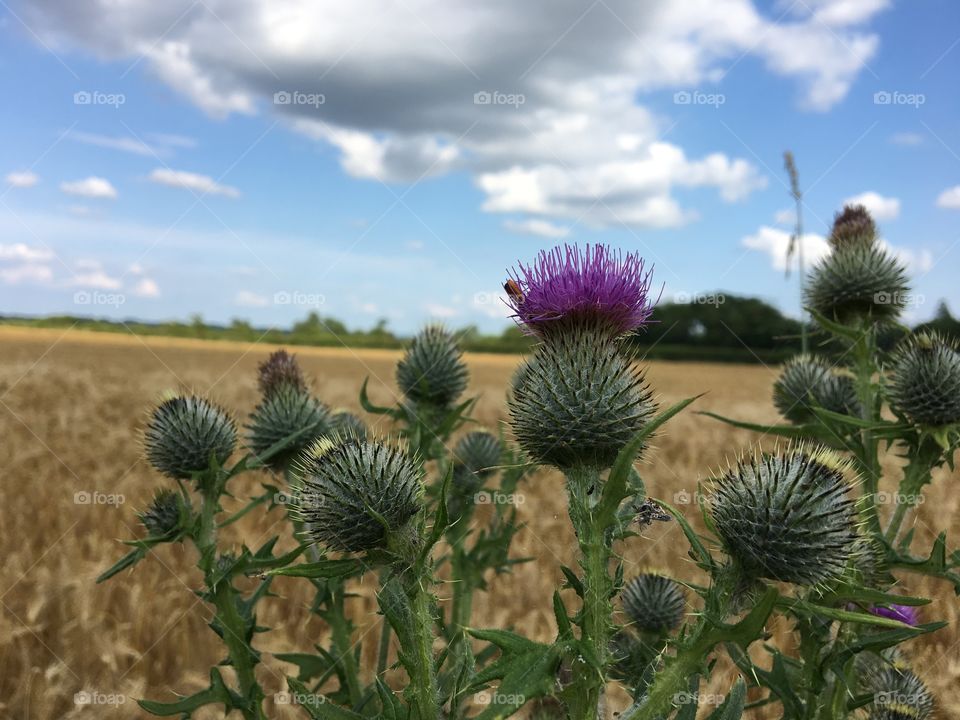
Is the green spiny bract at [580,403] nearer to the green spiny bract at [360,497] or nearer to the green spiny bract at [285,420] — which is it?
the green spiny bract at [360,497]

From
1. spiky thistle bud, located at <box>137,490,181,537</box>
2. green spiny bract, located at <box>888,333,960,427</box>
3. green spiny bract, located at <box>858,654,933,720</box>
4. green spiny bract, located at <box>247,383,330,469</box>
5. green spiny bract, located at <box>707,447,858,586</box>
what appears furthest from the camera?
green spiny bract, located at <box>247,383,330,469</box>

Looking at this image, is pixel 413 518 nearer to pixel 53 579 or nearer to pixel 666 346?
pixel 53 579

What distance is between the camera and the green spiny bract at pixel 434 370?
19.9ft

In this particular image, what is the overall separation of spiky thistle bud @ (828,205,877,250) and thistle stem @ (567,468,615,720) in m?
5.14

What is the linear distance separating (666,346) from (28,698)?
78.8 m

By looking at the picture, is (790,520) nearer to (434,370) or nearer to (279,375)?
(434,370)

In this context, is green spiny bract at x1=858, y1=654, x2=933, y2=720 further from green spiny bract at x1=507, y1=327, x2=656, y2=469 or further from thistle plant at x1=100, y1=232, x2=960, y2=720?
green spiny bract at x1=507, y1=327, x2=656, y2=469

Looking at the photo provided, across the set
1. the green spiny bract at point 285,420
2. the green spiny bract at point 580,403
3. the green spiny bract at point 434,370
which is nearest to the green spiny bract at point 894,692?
the green spiny bract at point 580,403

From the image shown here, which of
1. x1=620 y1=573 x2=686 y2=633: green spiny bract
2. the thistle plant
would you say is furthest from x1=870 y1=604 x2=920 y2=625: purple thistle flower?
x1=620 y1=573 x2=686 y2=633: green spiny bract

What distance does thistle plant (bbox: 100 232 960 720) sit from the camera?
2.60 meters

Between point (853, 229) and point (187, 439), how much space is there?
6.25 meters

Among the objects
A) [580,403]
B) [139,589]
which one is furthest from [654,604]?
[139,589]

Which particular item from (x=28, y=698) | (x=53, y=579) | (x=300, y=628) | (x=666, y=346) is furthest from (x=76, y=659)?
(x=666, y=346)

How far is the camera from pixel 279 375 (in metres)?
5.60
